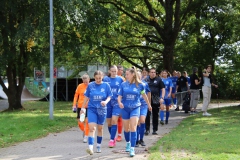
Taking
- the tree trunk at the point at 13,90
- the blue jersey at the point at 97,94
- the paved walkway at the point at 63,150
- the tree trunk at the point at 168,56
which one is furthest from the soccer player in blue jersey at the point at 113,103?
the tree trunk at the point at 168,56

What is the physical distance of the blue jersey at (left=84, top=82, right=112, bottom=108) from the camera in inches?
352

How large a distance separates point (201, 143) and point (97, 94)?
9.40 ft

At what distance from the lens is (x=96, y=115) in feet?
29.4

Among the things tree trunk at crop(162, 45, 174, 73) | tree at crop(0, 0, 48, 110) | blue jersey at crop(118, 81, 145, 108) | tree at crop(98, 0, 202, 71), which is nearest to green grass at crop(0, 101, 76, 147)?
blue jersey at crop(118, 81, 145, 108)

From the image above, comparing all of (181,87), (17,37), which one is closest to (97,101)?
(17,37)

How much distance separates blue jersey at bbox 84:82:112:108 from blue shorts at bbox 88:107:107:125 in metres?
0.08

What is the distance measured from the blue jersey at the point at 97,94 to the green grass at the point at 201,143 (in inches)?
60.8

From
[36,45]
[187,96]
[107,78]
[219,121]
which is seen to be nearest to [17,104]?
[36,45]

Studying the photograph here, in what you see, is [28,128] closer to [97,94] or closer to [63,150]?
[63,150]

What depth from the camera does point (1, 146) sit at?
10.2 metres

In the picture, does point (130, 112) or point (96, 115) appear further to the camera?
point (130, 112)

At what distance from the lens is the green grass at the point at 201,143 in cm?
847

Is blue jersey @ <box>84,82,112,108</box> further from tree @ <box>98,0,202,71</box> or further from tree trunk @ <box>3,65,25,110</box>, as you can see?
tree trunk @ <box>3,65,25,110</box>

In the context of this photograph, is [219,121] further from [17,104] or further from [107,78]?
[17,104]
